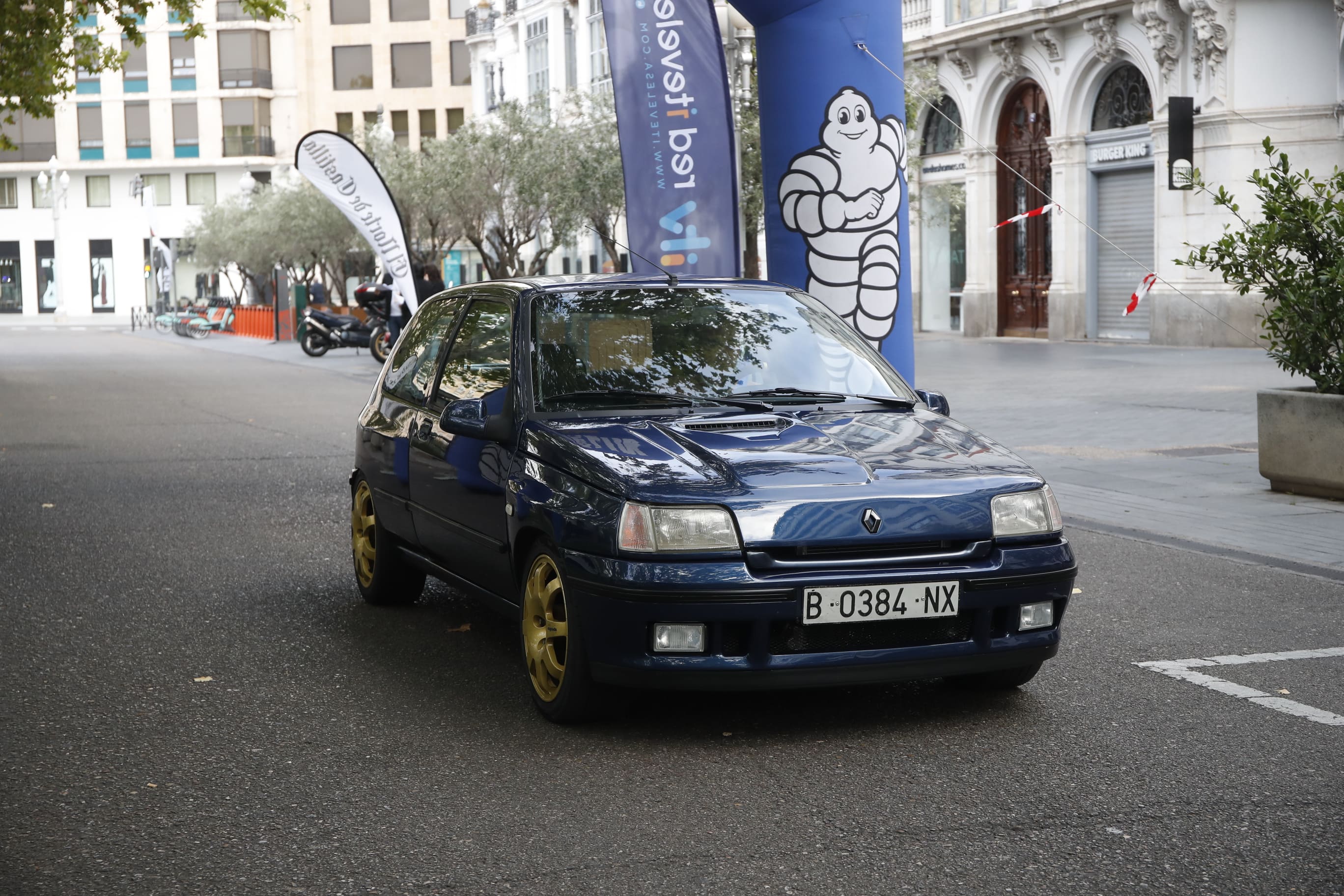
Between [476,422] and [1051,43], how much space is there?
2919 centimetres

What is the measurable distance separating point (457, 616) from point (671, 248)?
5.16 meters

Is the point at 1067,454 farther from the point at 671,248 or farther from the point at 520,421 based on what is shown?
the point at 520,421

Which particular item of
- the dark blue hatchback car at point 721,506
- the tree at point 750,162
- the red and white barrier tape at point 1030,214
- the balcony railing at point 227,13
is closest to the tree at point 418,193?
the tree at point 750,162

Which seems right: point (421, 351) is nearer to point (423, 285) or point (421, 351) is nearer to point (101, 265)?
point (423, 285)

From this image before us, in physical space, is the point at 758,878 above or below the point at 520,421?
below

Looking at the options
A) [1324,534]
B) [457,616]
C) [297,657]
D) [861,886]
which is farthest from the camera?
[1324,534]

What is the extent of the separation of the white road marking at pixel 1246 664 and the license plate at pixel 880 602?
4.24 ft

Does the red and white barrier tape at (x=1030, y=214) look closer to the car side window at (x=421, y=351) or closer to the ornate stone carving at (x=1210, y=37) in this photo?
the ornate stone carving at (x=1210, y=37)

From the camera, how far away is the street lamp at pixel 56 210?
76.1 meters

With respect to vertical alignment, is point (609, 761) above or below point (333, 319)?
below

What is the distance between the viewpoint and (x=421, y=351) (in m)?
7.21

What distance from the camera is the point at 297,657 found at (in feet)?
21.3

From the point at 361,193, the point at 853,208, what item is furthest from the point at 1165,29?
the point at 853,208

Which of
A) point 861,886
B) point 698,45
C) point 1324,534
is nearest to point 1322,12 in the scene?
point 698,45
